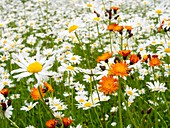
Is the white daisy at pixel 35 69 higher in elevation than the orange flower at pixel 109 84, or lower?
higher

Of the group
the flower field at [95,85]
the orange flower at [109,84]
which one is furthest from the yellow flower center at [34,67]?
the orange flower at [109,84]

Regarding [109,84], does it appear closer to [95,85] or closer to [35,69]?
[35,69]

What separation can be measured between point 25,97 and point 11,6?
484cm

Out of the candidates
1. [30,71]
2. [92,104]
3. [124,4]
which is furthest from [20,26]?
[30,71]

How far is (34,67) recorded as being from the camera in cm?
119

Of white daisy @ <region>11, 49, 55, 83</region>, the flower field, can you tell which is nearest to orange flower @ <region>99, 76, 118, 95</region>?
the flower field

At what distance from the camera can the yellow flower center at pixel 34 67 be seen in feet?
3.86

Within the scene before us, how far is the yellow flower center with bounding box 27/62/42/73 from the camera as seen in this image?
1.18m

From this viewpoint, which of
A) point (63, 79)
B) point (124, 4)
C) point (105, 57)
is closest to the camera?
point (105, 57)

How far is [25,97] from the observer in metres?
2.75

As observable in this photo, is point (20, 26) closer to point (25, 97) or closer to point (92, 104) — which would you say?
point (25, 97)

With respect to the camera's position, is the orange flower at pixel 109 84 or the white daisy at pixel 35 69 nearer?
the white daisy at pixel 35 69

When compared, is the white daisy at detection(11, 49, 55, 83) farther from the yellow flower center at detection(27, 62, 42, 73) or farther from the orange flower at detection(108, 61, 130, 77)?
the orange flower at detection(108, 61, 130, 77)

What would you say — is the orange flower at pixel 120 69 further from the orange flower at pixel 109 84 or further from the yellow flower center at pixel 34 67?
the yellow flower center at pixel 34 67
